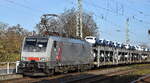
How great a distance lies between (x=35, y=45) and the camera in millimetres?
21312

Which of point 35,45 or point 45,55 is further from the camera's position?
point 35,45

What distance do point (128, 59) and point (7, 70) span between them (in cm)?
2497

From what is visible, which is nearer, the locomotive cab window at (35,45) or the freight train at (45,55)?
the freight train at (45,55)

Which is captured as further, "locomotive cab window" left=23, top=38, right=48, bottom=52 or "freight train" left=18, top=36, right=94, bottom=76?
"locomotive cab window" left=23, top=38, right=48, bottom=52

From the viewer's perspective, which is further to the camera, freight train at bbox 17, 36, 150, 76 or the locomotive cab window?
the locomotive cab window

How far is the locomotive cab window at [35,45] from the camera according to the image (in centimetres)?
2109

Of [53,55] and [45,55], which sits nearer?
[45,55]

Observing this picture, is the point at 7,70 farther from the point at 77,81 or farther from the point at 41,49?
the point at 77,81

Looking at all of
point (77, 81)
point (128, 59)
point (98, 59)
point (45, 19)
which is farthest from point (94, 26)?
point (77, 81)

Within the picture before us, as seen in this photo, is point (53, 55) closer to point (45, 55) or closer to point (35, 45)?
point (45, 55)

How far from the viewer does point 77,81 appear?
Result: 58.4ft

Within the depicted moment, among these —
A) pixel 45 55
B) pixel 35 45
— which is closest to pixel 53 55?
pixel 45 55

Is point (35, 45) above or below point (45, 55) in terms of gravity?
above

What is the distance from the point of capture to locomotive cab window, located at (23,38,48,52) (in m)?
21.1
